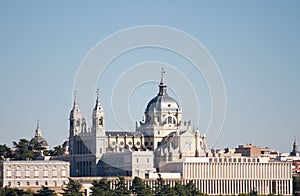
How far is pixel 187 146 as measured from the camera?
570 ft

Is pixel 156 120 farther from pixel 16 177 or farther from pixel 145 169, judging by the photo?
pixel 16 177

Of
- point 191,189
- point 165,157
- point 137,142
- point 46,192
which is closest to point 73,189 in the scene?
point 46,192

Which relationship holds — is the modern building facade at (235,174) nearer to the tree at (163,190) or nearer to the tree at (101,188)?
the tree at (163,190)

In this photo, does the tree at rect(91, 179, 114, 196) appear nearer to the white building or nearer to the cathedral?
the white building

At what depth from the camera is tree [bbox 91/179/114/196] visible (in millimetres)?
145562

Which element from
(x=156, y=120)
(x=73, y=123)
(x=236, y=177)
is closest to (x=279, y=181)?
(x=236, y=177)

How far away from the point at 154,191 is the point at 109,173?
66.2 ft

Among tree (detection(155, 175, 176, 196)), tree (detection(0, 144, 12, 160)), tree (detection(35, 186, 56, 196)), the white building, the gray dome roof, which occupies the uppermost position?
the gray dome roof

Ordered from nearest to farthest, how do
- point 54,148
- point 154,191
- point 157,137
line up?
point 154,191
point 157,137
point 54,148

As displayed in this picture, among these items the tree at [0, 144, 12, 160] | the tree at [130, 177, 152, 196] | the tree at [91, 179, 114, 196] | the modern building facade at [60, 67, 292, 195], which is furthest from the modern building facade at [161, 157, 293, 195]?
the tree at [0, 144, 12, 160]

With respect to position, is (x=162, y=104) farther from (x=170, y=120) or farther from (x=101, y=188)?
(x=101, y=188)

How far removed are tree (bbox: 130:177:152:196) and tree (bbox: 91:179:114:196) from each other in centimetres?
292

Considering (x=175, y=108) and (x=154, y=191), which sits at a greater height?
(x=175, y=108)

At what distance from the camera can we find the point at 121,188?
15225cm
